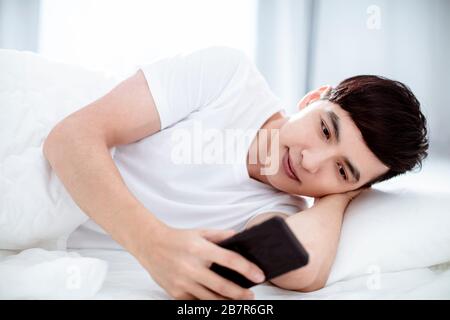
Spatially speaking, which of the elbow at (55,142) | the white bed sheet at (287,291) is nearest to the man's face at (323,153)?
the white bed sheet at (287,291)

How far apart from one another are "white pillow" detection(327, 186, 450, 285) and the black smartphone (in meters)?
0.28

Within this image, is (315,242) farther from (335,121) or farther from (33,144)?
(33,144)

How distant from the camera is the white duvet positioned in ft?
2.38

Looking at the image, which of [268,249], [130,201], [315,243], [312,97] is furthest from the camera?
[312,97]

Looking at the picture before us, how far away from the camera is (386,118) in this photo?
3.03ft

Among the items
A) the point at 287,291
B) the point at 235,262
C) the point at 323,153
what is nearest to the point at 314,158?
the point at 323,153

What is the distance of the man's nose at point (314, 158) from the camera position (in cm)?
92

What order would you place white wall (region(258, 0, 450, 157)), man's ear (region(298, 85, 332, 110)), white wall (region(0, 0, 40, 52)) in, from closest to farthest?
man's ear (region(298, 85, 332, 110)) < white wall (region(258, 0, 450, 157)) < white wall (region(0, 0, 40, 52))

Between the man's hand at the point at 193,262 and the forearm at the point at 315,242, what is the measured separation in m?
0.15

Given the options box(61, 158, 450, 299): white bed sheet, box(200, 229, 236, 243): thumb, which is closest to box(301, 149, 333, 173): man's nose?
box(61, 158, 450, 299): white bed sheet

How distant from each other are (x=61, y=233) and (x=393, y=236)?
686 millimetres

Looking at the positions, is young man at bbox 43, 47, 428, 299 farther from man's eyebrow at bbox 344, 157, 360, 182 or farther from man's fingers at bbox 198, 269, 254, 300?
man's fingers at bbox 198, 269, 254, 300
